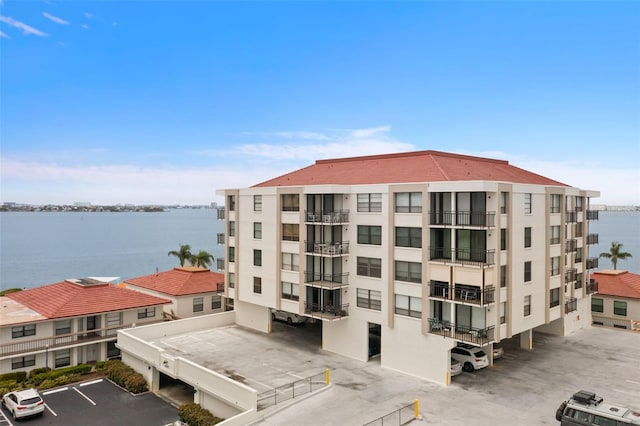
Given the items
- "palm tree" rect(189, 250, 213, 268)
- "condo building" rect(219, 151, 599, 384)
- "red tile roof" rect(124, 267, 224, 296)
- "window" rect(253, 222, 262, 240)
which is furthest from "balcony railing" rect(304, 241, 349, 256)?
"palm tree" rect(189, 250, 213, 268)

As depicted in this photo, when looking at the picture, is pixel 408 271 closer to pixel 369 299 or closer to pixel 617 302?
pixel 369 299

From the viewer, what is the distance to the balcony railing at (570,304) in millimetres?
38312

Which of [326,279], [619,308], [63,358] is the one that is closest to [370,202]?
[326,279]

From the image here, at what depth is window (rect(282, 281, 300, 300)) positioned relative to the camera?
37.7m

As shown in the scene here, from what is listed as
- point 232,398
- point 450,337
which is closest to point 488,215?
point 450,337

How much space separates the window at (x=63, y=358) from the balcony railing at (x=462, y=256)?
3151 cm

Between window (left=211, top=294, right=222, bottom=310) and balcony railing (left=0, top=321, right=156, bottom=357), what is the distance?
10140mm

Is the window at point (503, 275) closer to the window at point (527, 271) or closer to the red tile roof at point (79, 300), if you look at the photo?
the window at point (527, 271)

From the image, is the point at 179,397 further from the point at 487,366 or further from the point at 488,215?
the point at 488,215

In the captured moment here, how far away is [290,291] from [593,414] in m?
23.0

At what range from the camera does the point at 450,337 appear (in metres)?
29.4

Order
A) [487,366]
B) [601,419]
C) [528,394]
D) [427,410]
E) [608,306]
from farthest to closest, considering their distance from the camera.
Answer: [608,306] < [487,366] < [528,394] < [427,410] < [601,419]

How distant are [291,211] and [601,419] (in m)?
24.9

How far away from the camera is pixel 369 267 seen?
114ft
